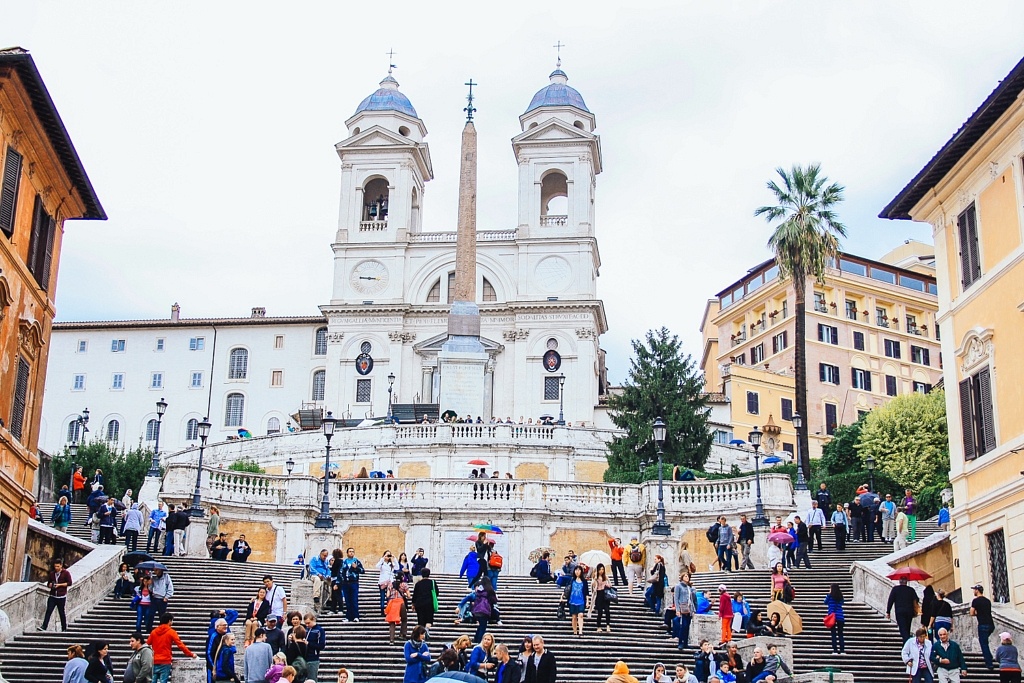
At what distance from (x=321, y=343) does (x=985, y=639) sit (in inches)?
2611

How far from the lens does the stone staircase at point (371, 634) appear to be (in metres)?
23.0

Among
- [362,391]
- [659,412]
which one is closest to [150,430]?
[362,391]

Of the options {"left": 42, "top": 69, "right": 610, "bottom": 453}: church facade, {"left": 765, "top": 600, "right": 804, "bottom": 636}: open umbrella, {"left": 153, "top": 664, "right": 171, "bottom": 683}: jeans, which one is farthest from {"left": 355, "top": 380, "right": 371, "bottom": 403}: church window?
{"left": 153, "top": 664, "right": 171, "bottom": 683}: jeans

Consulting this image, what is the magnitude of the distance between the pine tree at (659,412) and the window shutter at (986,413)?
22356 mm

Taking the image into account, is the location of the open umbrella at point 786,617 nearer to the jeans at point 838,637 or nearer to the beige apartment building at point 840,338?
the jeans at point 838,637

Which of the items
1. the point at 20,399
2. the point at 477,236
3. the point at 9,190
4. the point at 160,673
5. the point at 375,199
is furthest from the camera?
the point at 375,199

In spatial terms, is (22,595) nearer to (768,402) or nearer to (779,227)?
(779,227)

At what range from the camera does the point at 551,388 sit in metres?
80.4

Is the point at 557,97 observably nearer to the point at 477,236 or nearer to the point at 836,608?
the point at 477,236

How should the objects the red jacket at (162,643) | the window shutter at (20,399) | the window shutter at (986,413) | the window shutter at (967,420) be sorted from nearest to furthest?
the red jacket at (162,643) < the window shutter at (986,413) < the window shutter at (967,420) < the window shutter at (20,399)

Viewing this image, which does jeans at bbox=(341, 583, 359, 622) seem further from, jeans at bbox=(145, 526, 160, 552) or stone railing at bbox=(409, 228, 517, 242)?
stone railing at bbox=(409, 228, 517, 242)

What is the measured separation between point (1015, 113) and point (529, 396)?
54.8 meters

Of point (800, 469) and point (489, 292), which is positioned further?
point (489, 292)

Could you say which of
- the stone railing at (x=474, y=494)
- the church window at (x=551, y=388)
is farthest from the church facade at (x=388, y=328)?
the stone railing at (x=474, y=494)
